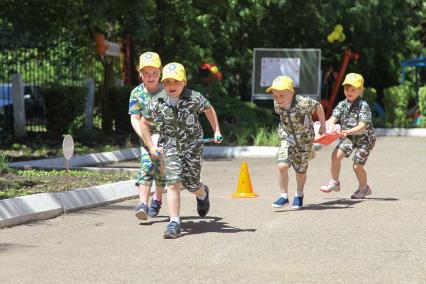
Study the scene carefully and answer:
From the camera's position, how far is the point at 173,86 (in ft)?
28.8

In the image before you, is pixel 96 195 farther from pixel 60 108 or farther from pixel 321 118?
pixel 60 108

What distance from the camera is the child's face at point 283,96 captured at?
10.3 metres

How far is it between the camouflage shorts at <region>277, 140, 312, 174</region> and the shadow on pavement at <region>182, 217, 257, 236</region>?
1167mm

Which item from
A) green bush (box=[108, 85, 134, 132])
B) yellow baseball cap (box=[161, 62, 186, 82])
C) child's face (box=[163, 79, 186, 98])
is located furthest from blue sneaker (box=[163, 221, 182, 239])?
green bush (box=[108, 85, 134, 132])

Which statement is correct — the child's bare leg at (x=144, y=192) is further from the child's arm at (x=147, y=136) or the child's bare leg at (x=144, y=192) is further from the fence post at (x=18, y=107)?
the fence post at (x=18, y=107)

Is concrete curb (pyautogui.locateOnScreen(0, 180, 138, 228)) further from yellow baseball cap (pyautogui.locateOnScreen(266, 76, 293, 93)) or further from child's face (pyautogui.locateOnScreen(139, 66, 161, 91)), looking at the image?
yellow baseball cap (pyautogui.locateOnScreen(266, 76, 293, 93))

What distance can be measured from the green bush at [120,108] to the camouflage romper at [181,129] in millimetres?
14291

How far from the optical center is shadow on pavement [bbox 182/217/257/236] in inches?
357

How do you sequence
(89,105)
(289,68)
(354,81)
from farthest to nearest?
(289,68) → (89,105) → (354,81)

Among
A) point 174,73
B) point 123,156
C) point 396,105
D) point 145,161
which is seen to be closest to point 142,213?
point 145,161

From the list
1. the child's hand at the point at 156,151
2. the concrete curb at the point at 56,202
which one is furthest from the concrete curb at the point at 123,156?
the child's hand at the point at 156,151

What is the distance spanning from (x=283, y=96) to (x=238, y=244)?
2.62 meters

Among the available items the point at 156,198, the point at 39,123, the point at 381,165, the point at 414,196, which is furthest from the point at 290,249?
the point at 39,123

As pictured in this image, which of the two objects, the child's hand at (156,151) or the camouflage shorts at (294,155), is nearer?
the child's hand at (156,151)
